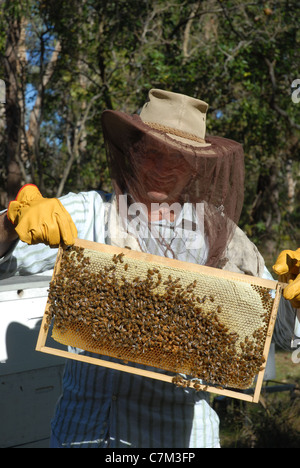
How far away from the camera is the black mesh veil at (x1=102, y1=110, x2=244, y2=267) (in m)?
2.38

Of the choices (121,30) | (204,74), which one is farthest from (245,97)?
(121,30)

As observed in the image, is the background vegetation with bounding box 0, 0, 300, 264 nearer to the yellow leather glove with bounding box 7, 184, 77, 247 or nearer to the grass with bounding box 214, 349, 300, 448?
the grass with bounding box 214, 349, 300, 448

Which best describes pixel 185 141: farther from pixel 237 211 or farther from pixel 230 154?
pixel 237 211

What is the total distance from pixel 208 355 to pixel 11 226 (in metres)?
1.01

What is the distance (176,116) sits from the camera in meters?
2.53

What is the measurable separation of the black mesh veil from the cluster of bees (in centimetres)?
40

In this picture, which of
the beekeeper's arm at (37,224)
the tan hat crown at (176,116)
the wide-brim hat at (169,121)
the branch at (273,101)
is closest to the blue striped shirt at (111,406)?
the beekeeper's arm at (37,224)

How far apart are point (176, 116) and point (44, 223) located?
2.88ft

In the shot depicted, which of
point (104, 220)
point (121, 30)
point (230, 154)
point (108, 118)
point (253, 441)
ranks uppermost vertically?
point (121, 30)

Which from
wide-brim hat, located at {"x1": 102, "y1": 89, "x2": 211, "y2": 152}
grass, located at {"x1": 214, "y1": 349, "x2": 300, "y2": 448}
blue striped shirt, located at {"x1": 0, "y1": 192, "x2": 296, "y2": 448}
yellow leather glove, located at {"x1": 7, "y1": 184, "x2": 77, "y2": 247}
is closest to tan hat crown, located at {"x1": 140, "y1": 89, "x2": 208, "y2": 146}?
wide-brim hat, located at {"x1": 102, "y1": 89, "x2": 211, "y2": 152}

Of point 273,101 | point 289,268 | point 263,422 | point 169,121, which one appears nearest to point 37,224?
point 169,121

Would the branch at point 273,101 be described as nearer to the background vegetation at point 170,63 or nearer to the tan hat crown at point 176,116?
→ the background vegetation at point 170,63

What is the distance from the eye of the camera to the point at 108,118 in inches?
A: 96.2

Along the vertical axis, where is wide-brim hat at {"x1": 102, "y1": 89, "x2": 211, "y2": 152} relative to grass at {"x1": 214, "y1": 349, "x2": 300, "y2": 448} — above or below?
above
